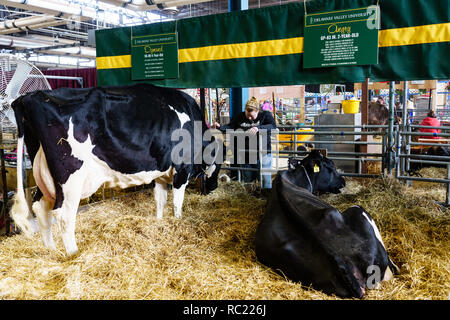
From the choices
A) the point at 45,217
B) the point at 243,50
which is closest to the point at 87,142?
the point at 45,217

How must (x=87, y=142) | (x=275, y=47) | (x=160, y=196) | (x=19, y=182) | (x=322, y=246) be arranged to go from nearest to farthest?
(x=322, y=246) → (x=19, y=182) → (x=87, y=142) → (x=160, y=196) → (x=275, y=47)

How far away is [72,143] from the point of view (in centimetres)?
355

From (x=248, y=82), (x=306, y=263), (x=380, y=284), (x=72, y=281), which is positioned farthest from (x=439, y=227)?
(x=72, y=281)

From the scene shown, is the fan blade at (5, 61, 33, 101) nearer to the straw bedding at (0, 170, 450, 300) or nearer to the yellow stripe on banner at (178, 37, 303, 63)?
the straw bedding at (0, 170, 450, 300)

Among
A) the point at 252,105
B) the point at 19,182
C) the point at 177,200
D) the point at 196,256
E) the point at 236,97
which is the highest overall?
the point at 236,97

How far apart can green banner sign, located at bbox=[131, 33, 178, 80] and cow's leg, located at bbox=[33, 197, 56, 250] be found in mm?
2798

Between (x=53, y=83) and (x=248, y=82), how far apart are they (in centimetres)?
1094

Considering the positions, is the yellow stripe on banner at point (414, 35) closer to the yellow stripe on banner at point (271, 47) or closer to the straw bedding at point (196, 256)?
the yellow stripe on banner at point (271, 47)

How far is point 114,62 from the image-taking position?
6359 mm

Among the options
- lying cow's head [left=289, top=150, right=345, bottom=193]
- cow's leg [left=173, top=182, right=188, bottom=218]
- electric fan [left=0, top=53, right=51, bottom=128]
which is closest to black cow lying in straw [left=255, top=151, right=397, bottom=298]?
lying cow's head [left=289, top=150, right=345, bottom=193]

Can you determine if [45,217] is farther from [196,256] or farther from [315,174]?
[315,174]

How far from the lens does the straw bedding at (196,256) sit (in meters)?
2.88

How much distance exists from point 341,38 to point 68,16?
Answer: 8.23m
